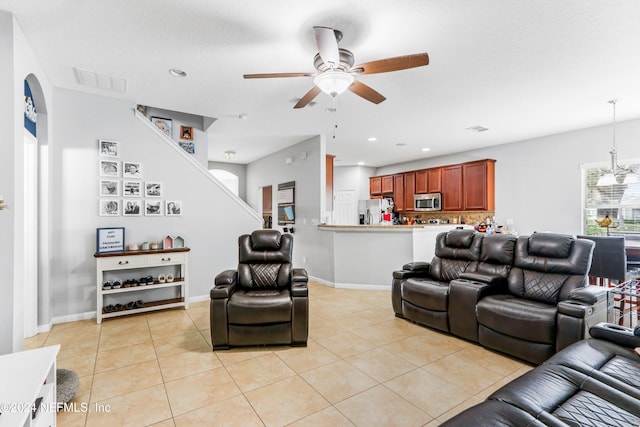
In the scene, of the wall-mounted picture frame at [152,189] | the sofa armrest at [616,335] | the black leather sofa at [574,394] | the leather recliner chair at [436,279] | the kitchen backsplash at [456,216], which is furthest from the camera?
the kitchen backsplash at [456,216]

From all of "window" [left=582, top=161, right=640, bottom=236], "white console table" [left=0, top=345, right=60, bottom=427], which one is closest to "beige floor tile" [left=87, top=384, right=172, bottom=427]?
"white console table" [left=0, top=345, right=60, bottom=427]

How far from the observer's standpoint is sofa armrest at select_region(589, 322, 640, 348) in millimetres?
1822

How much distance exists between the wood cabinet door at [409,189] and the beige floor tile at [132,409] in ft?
22.5

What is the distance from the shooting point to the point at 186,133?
5.04 meters

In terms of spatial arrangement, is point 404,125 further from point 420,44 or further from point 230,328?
point 230,328

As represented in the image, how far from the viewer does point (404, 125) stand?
16.5ft

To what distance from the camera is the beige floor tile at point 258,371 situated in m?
2.39

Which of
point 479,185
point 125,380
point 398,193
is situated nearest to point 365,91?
point 125,380

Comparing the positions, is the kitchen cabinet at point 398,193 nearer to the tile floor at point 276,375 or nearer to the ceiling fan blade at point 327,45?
the tile floor at point 276,375

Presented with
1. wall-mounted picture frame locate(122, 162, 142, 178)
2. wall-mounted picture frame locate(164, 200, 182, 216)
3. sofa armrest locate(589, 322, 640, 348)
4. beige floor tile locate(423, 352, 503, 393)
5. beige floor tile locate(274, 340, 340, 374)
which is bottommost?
beige floor tile locate(423, 352, 503, 393)

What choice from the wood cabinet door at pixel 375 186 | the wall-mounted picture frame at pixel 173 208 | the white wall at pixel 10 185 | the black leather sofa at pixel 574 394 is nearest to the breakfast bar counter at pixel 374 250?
the wall-mounted picture frame at pixel 173 208

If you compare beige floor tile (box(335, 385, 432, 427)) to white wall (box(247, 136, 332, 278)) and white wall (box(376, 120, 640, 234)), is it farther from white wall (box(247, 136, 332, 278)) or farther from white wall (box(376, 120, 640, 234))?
white wall (box(376, 120, 640, 234))

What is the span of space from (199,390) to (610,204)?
6376 mm

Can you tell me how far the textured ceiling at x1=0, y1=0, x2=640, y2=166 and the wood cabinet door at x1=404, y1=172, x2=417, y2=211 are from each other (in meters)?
3.21
